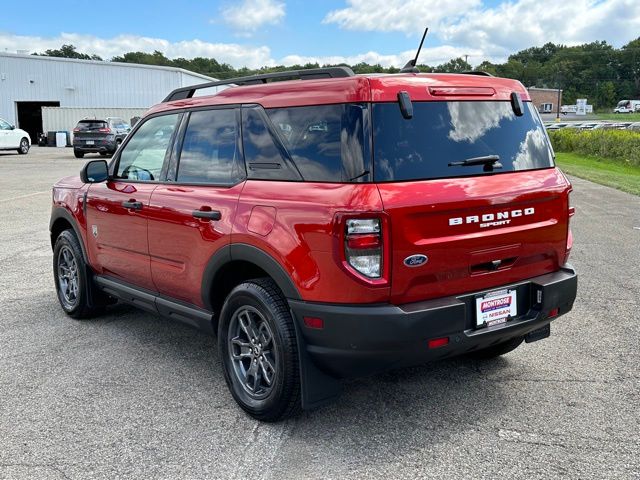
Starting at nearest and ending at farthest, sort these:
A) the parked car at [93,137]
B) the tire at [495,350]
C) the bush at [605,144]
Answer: the tire at [495,350]
the bush at [605,144]
the parked car at [93,137]

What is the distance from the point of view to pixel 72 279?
561 centimetres

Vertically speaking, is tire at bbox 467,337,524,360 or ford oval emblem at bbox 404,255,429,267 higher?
ford oval emblem at bbox 404,255,429,267

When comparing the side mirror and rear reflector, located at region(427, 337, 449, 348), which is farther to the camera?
the side mirror

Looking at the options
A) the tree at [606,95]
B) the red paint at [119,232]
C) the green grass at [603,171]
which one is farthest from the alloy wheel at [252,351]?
the tree at [606,95]

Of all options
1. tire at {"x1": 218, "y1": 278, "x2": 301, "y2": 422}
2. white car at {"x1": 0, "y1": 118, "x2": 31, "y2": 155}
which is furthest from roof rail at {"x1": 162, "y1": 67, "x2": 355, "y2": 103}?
white car at {"x1": 0, "y1": 118, "x2": 31, "y2": 155}

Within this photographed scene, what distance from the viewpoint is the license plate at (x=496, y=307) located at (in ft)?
10.9

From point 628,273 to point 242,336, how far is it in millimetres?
5080

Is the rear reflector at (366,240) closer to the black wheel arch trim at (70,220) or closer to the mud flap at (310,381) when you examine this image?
the mud flap at (310,381)

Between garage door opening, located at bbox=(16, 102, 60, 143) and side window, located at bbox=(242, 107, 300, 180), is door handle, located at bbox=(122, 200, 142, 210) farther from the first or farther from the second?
garage door opening, located at bbox=(16, 102, 60, 143)

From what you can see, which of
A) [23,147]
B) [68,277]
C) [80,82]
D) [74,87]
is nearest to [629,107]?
[80,82]

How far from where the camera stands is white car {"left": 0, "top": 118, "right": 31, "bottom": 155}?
97.9ft

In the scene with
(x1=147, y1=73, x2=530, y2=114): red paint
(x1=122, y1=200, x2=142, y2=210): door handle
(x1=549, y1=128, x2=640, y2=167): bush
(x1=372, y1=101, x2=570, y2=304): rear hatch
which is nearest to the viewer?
(x1=372, y1=101, x2=570, y2=304): rear hatch

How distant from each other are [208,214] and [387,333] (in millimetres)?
1372

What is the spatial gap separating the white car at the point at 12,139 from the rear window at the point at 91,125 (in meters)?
4.52
